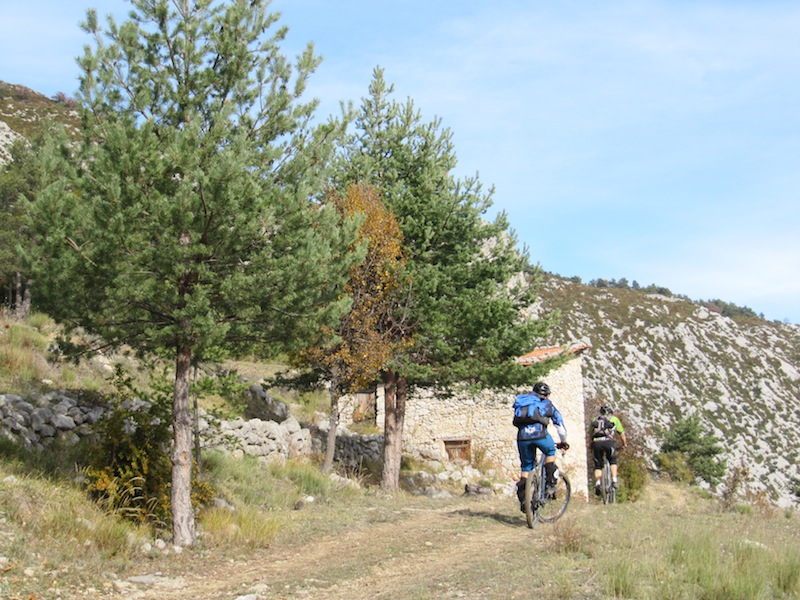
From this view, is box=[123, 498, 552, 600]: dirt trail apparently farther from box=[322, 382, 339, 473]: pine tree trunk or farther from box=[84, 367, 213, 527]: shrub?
box=[322, 382, 339, 473]: pine tree trunk

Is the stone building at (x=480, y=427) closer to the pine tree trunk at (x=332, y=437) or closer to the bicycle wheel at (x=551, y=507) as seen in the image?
the pine tree trunk at (x=332, y=437)

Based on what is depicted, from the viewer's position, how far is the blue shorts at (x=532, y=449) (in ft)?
31.0

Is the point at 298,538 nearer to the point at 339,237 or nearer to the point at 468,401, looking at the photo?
the point at 339,237

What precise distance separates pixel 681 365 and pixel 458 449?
49.5 m

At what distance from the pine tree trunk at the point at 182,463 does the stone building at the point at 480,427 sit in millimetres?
16719

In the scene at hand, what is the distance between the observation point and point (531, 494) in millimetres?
9484

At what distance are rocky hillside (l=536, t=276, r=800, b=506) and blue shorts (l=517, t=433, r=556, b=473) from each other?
4273 centimetres

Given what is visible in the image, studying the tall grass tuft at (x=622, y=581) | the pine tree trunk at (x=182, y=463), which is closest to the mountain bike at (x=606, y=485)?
the tall grass tuft at (x=622, y=581)

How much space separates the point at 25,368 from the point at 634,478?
23697mm

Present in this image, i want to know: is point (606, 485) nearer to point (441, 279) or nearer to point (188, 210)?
point (441, 279)

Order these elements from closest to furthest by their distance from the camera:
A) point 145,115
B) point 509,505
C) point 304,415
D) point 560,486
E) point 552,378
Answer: point 145,115
point 509,505
point 560,486
point 304,415
point 552,378

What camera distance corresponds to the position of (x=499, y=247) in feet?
57.5

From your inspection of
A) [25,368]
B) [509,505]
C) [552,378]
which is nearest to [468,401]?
[552,378]

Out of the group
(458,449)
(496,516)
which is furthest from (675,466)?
(496,516)
